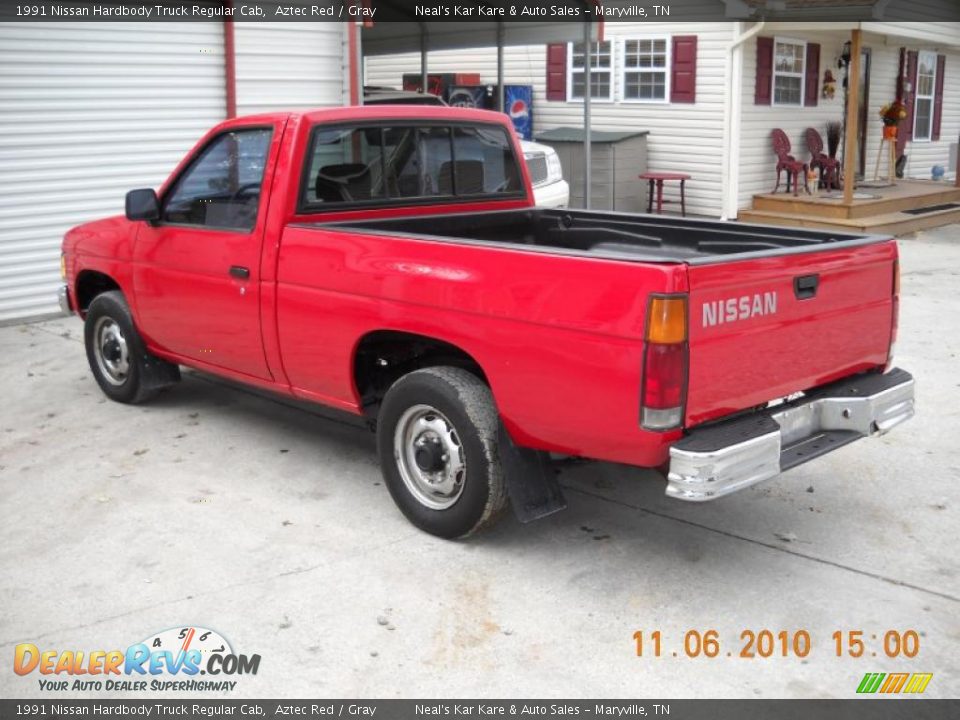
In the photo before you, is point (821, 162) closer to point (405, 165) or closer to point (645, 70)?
point (645, 70)

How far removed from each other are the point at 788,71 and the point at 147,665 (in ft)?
54.0

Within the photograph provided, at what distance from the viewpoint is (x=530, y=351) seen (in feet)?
14.1

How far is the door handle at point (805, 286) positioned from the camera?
14.3 ft

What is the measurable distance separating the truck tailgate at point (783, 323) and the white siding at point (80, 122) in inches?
311

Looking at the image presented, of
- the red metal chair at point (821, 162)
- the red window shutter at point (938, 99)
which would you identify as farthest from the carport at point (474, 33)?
the red window shutter at point (938, 99)

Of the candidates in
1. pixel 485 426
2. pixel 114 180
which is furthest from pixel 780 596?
pixel 114 180

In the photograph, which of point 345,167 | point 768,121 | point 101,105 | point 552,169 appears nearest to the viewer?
point 345,167

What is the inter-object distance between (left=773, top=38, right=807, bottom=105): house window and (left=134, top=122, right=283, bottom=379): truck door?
533 inches

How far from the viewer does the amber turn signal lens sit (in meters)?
3.87

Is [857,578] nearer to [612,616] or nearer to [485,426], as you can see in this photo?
[612,616]

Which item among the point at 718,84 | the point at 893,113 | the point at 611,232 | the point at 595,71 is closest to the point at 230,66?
the point at 611,232

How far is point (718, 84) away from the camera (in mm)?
16953

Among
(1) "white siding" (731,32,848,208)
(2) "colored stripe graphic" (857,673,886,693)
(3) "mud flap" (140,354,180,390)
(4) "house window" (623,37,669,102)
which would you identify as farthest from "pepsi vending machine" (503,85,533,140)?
(2) "colored stripe graphic" (857,673,886,693)

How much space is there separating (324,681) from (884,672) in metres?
1.95
